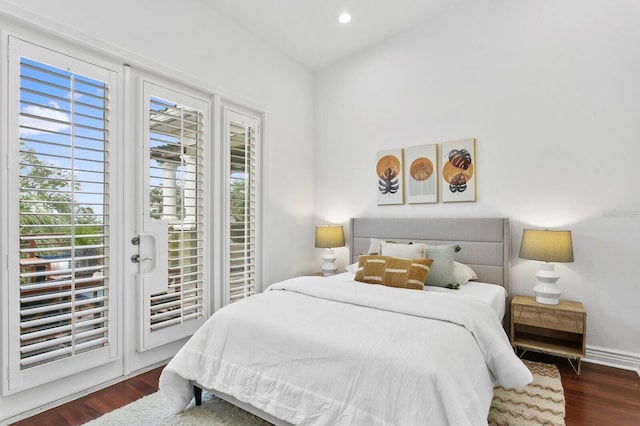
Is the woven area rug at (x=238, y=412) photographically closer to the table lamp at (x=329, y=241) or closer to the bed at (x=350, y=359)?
the bed at (x=350, y=359)

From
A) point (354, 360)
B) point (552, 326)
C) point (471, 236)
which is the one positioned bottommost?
point (552, 326)

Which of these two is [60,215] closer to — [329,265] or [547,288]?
[329,265]

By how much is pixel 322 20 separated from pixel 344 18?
0.23 m

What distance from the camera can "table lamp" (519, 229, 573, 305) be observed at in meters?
2.70

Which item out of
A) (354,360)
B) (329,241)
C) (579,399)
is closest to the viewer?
(354,360)

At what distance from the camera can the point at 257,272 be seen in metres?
3.70

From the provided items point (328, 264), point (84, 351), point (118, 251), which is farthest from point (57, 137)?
point (328, 264)

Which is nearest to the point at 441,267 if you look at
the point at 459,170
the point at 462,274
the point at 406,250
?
the point at 462,274

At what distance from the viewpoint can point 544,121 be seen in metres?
3.05

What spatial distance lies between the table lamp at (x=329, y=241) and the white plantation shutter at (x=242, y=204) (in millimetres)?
792

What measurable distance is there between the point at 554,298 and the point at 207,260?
118 inches

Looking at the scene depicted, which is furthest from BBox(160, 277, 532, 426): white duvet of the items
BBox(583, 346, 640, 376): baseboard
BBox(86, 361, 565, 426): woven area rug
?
BBox(583, 346, 640, 376): baseboard

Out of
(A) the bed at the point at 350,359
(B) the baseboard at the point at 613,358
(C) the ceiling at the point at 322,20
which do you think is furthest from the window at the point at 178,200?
(B) the baseboard at the point at 613,358

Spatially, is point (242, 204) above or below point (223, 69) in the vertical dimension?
below
